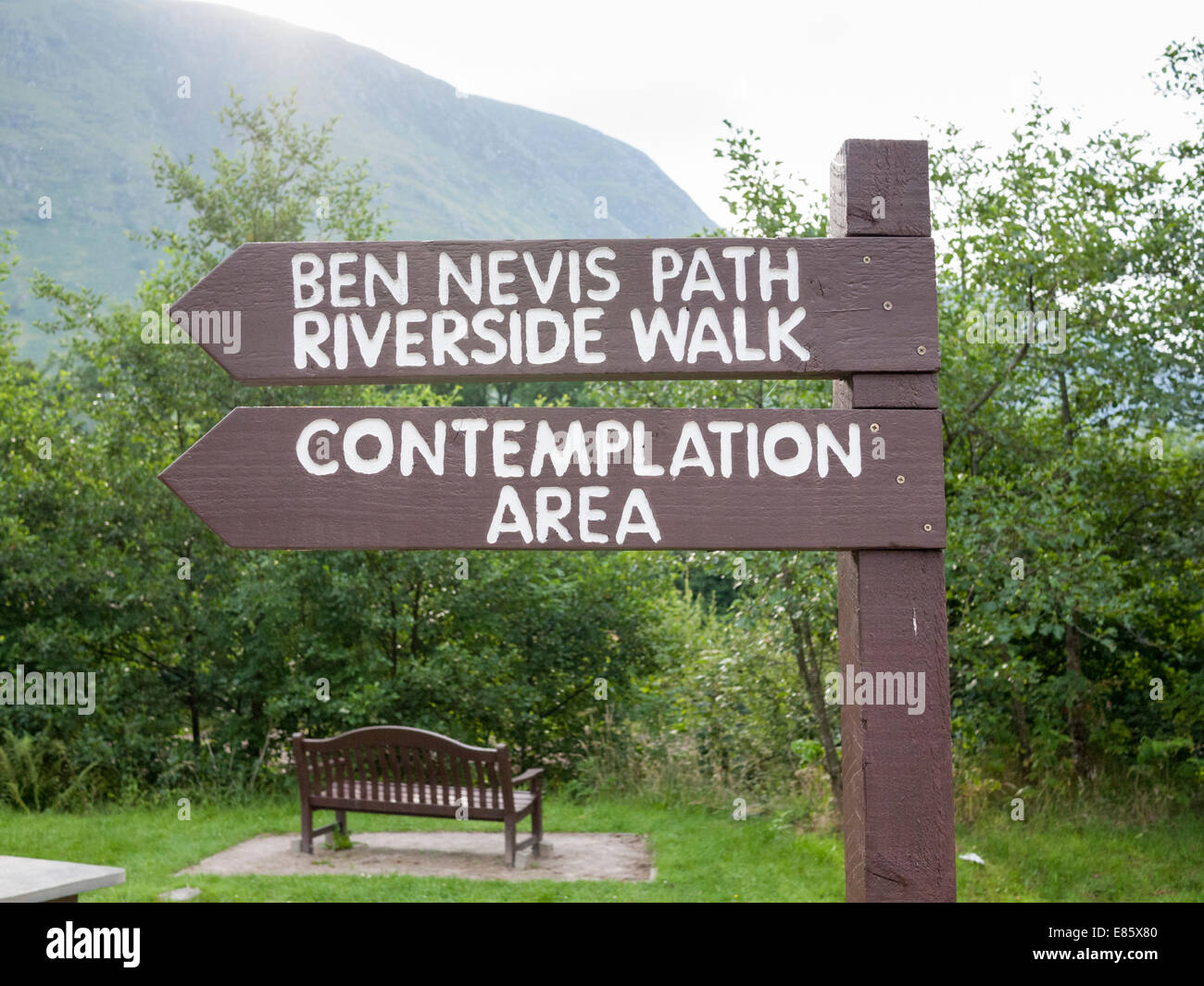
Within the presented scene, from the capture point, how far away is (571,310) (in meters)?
2.67

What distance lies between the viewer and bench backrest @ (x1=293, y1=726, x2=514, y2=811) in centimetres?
734

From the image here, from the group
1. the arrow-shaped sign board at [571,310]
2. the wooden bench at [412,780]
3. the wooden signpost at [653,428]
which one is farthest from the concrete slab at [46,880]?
the wooden bench at [412,780]

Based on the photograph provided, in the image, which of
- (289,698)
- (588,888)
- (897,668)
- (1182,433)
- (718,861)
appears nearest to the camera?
(897,668)

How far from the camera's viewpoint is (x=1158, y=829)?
7.17m

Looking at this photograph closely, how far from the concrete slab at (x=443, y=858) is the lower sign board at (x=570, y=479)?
4.59 meters

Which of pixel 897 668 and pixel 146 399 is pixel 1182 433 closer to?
pixel 897 668

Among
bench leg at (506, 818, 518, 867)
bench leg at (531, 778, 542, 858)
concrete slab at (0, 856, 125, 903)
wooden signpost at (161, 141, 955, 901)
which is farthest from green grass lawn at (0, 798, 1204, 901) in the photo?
wooden signpost at (161, 141, 955, 901)

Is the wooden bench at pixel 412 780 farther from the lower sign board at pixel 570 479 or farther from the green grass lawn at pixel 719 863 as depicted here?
the lower sign board at pixel 570 479

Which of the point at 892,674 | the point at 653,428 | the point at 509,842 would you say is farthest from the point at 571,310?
the point at 509,842

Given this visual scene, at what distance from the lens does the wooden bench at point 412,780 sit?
7305 millimetres

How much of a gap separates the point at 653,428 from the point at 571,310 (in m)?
0.36

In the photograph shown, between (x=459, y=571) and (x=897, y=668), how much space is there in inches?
316

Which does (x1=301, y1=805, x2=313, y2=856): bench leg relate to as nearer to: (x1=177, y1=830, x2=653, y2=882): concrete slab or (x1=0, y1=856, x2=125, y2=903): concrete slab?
(x1=177, y1=830, x2=653, y2=882): concrete slab
